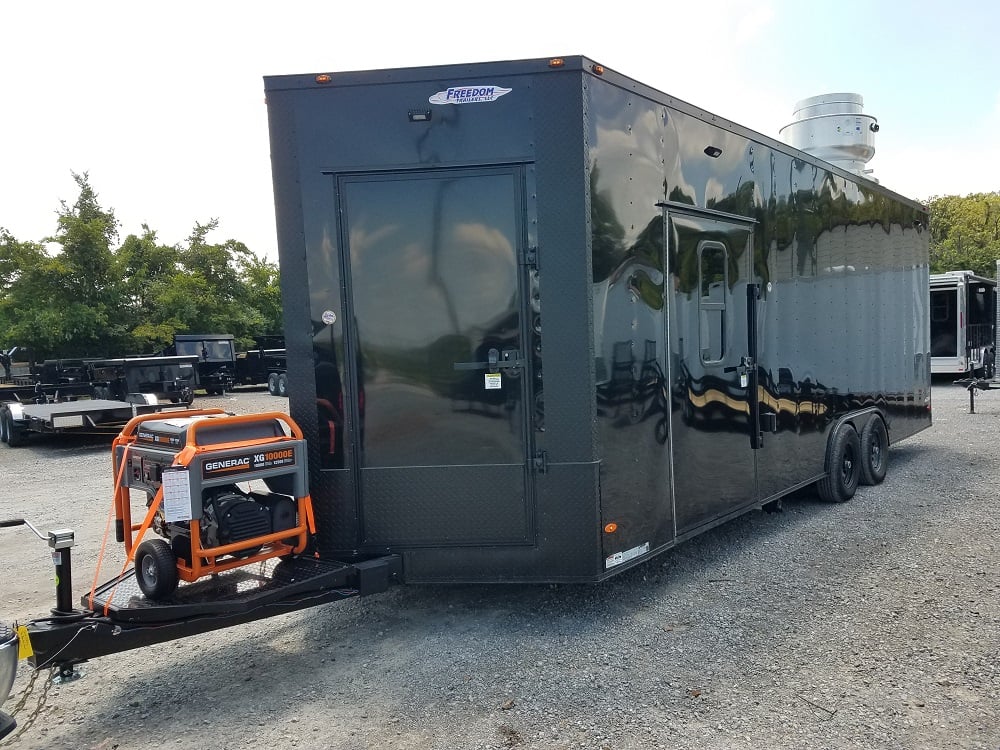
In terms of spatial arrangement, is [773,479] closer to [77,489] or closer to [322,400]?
[322,400]

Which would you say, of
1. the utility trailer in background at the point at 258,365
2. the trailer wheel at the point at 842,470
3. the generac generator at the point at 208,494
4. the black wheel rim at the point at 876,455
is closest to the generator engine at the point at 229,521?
the generac generator at the point at 208,494

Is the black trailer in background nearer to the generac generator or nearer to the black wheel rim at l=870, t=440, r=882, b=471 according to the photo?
the generac generator

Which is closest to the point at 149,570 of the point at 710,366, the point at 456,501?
the point at 456,501

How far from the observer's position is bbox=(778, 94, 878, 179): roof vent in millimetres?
7625

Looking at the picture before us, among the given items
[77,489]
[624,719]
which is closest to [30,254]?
[77,489]

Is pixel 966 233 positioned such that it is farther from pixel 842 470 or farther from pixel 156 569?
pixel 156 569

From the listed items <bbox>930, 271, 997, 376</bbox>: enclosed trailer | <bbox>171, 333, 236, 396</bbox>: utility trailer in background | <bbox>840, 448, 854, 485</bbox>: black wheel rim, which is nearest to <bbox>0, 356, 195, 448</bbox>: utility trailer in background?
<bbox>171, 333, 236, 396</bbox>: utility trailer in background

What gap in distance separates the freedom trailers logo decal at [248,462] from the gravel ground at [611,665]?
104 centimetres

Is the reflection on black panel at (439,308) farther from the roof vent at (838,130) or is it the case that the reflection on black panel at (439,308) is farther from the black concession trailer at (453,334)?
the roof vent at (838,130)

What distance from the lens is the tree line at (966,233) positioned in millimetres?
34875

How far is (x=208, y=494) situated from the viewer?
362cm

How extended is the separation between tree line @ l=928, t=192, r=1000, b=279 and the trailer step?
3644 centimetres

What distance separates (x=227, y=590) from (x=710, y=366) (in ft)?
10.7

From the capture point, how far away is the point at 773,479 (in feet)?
18.7
